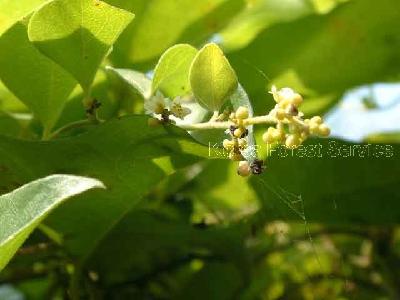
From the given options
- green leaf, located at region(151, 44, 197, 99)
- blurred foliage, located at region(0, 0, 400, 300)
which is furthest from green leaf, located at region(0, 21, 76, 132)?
green leaf, located at region(151, 44, 197, 99)

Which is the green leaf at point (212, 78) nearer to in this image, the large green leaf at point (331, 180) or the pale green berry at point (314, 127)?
the pale green berry at point (314, 127)

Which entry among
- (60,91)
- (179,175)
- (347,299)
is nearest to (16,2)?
(60,91)

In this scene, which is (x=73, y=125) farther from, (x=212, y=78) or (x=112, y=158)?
(x=212, y=78)

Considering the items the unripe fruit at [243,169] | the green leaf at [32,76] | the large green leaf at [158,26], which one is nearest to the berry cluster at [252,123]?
the unripe fruit at [243,169]

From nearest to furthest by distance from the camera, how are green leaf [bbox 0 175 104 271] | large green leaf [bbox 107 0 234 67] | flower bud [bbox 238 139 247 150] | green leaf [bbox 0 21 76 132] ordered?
green leaf [bbox 0 175 104 271] → flower bud [bbox 238 139 247 150] → green leaf [bbox 0 21 76 132] → large green leaf [bbox 107 0 234 67]

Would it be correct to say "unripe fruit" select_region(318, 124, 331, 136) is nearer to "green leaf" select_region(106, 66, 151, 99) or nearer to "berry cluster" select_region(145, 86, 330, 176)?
"berry cluster" select_region(145, 86, 330, 176)

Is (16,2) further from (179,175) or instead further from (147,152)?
(179,175)
